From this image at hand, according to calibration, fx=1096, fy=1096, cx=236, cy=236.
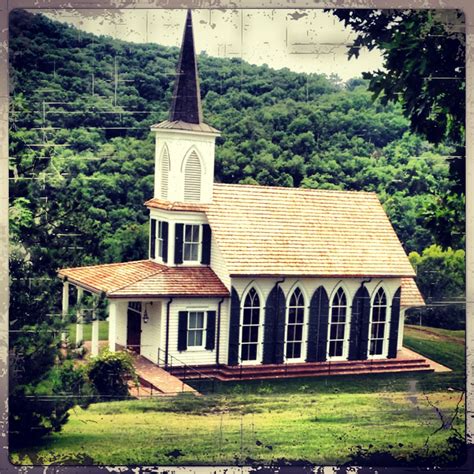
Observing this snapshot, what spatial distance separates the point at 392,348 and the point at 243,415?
1.08m

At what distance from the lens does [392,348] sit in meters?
7.25

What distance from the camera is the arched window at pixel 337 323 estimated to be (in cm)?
721

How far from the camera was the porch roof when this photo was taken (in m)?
7.02

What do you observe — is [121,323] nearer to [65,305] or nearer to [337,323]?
[65,305]

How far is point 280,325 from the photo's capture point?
7.16 meters

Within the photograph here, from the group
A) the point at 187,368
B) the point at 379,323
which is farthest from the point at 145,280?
the point at 379,323

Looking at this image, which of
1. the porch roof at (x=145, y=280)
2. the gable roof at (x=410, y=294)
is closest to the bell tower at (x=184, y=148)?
the porch roof at (x=145, y=280)

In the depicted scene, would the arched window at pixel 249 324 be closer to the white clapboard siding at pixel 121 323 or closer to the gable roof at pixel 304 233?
the gable roof at pixel 304 233

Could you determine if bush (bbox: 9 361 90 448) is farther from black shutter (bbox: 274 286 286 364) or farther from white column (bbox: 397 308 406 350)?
white column (bbox: 397 308 406 350)

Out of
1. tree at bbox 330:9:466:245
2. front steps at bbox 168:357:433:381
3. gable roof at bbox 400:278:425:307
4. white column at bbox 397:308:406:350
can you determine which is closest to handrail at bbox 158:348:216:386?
front steps at bbox 168:357:433:381

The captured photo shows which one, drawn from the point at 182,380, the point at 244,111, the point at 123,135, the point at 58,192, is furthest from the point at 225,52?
the point at 182,380

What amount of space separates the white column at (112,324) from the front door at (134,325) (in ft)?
0.27

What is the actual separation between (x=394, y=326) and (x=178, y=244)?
1.53m

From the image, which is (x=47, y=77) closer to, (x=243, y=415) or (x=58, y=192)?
(x=58, y=192)
